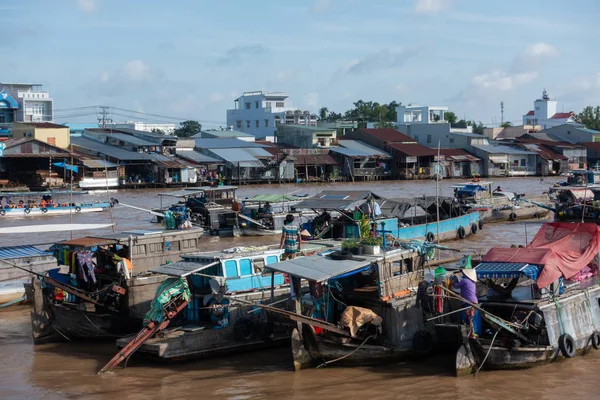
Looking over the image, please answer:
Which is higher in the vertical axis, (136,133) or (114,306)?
(136,133)

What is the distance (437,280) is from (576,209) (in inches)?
733

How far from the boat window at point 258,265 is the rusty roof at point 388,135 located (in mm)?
45259

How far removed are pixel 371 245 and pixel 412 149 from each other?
4528 cm

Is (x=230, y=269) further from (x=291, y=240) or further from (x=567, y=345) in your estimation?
(x=567, y=345)

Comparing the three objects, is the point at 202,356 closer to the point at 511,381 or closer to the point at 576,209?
the point at 511,381

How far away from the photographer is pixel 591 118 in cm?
8438

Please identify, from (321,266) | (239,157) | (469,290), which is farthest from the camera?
(239,157)

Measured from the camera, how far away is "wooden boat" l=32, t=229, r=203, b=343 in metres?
12.8

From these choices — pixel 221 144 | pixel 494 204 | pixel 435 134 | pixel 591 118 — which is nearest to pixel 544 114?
pixel 591 118

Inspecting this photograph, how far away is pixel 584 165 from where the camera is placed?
59.7 metres

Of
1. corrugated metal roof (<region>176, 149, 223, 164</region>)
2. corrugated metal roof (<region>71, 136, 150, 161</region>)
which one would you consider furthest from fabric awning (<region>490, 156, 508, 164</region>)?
corrugated metal roof (<region>71, 136, 150, 161</region>)

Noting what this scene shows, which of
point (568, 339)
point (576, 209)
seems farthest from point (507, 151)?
point (568, 339)

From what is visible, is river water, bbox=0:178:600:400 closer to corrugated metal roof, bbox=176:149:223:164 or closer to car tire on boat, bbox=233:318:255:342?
car tire on boat, bbox=233:318:255:342

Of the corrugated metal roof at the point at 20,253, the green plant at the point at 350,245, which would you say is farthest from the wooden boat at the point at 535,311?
the corrugated metal roof at the point at 20,253
